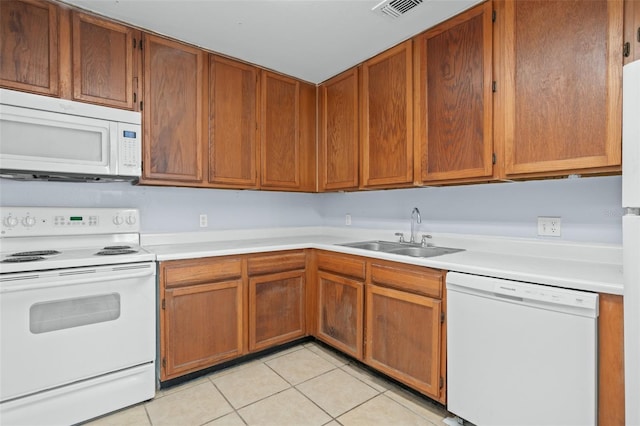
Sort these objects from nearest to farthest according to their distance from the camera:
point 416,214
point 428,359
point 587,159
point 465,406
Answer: point 587,159 < point 465,406 < point 428,359 < point 416,214

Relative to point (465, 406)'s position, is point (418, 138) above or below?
above

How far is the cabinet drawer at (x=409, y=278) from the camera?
5.69ft

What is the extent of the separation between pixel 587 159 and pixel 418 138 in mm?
918

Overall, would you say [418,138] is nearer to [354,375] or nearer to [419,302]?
[419,302]

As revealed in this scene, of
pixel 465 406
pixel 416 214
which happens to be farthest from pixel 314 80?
pixel 465 406

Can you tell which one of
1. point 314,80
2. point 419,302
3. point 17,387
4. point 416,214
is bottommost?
point 17,387

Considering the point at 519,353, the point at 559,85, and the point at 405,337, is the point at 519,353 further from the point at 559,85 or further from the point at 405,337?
the point at 559,85

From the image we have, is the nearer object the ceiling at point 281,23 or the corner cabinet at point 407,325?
the corner cabinet at point 407,325

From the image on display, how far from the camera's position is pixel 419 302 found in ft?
5.93

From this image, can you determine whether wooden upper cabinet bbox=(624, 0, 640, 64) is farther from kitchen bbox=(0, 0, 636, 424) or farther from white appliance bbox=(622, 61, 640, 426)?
kitchen bbox=(0, 0, 636, 424)

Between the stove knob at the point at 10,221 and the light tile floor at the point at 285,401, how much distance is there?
4.03 ft

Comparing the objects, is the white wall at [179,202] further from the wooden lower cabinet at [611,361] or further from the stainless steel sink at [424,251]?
the wooden lower cabinet at [611,361]

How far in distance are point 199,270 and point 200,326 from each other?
37cm

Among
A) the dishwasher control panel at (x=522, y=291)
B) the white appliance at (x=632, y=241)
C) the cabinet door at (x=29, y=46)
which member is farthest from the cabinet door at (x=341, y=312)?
the cabinet door at (x=29, y=46)
